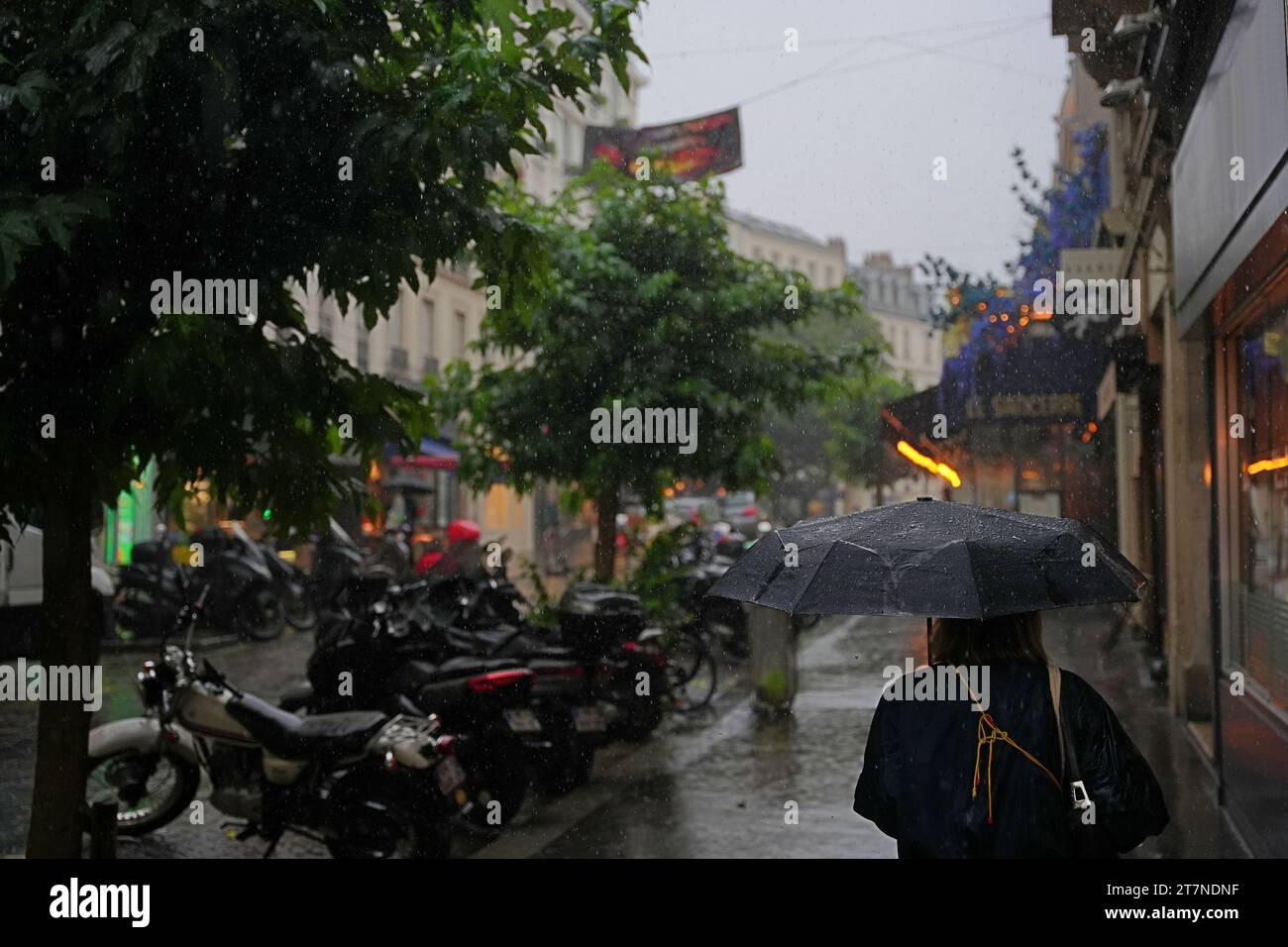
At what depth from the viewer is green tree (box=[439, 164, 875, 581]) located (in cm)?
1063

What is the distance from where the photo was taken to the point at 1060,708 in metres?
3.14

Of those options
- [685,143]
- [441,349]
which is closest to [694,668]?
[685,143]

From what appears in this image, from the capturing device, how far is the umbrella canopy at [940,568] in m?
3.18

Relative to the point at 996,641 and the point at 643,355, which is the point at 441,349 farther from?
the point at 996,641

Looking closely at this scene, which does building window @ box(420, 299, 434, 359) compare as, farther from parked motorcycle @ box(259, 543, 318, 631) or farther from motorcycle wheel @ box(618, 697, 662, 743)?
motorcycle wheel @ box(618, 697, 662, 743)

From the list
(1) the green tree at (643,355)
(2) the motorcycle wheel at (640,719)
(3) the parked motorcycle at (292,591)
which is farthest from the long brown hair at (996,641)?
(3) the parked motorcycle at (292,591)

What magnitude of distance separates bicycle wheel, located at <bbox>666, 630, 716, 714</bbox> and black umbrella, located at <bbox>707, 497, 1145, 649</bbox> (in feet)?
23.5

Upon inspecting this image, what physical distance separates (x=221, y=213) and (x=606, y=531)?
298 inches

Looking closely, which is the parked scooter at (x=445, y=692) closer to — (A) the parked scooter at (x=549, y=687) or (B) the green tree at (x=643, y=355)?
(A) the parked scooter at (x=549, y=687)

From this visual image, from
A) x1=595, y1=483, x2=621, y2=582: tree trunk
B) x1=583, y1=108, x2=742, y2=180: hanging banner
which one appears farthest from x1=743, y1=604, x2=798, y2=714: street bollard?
x1=583, y1=108, x2=742, y2=180: hanging banner

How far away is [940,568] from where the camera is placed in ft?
10.7
